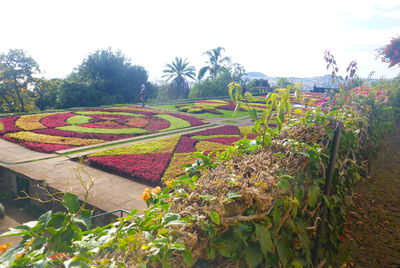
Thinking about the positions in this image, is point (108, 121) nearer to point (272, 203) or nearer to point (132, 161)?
point (132, 161)

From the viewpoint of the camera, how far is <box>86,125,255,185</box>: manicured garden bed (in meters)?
5.45

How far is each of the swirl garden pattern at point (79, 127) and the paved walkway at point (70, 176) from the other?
47cm

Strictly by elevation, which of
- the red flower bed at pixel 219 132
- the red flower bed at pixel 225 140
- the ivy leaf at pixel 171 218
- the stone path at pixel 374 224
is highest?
the ivy leaf at pixel 171 218

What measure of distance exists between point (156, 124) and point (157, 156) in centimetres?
447

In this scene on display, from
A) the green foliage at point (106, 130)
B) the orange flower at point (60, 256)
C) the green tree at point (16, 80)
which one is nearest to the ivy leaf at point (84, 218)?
the orange flower at point (60, 256)

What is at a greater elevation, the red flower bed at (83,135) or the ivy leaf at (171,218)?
the ivy leaf at (171,218)

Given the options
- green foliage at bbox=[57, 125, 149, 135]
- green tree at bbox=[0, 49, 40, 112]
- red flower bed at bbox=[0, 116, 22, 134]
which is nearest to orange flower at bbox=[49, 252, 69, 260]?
green foliage at bbox=[57, 125, 149, 135]

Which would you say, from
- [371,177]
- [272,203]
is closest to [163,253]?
[272,203]

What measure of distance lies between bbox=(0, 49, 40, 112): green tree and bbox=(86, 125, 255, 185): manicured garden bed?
14720mm

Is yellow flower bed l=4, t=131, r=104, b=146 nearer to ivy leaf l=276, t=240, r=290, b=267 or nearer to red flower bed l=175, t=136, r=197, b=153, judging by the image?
red flower bed l=175, t=136, r=197, b=153

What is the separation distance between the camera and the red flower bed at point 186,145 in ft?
23.1

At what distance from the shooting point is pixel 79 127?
390 inches

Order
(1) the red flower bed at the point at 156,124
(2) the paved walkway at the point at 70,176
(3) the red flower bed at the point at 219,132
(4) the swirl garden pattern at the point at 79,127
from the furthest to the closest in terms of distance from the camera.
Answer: (1) the red flower bed at the point at 156,124, (3) the red flower bed at the point at 219,132, (4) the swirl garden pattern at the point at 79,127, (2) the paved walkway at the point at 70,176

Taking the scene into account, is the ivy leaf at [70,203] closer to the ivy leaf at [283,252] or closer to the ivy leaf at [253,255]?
the ivy leaf at [253,255]
